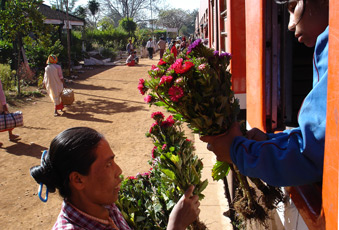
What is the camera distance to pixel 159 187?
2.84m

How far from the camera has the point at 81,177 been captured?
1448 millimetres

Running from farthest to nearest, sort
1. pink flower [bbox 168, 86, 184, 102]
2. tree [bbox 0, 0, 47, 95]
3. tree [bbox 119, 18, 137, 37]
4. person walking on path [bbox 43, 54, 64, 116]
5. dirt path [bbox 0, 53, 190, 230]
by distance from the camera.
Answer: tree [bbox 119, 18, 137, 37]
tree [bbox 0, 0, 47, 95]
person walking on path [bbox 43, 54, 64, 116]
dirt path [bbox 0, 53, 190, 230]
pink flower [bbox 168, 86, 184, 102]

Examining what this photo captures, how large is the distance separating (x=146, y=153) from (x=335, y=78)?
5.43 metres

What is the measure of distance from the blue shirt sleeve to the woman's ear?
713 mm

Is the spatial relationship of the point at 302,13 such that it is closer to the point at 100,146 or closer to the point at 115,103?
the point at 100,146

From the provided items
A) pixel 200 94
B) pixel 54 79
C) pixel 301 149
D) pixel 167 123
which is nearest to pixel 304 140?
pixel 301 149

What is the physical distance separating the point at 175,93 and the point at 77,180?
682mm

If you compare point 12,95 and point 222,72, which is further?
point 12,95

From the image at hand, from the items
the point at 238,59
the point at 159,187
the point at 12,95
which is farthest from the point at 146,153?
the point at 12,95

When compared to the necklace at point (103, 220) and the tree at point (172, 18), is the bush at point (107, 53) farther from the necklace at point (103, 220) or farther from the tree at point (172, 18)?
the tree at point (172, 18)

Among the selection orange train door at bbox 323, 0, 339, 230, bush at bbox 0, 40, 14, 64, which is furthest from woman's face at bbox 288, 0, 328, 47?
bush at bbox 0, 40, 14, 64

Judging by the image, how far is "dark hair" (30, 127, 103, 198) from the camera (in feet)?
4.66

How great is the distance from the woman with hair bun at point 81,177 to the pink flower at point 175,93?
455 mm

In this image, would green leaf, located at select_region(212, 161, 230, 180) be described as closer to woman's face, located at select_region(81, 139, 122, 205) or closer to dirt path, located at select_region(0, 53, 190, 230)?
woman's face, located at select_region(81, 139, 122, 205)
